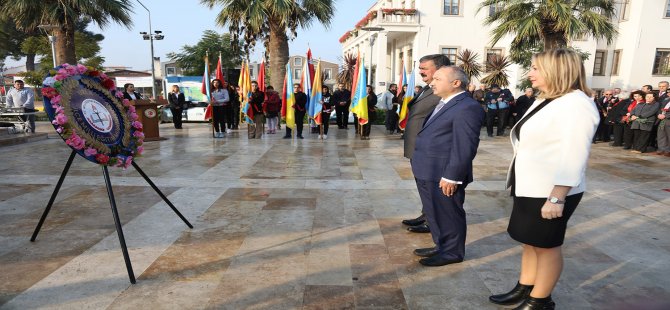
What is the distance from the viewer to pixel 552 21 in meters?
13.0

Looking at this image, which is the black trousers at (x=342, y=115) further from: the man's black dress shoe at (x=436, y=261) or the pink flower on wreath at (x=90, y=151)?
the pink flower on wreath at (x=90, y=151)

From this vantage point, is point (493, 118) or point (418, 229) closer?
point (418, 229)

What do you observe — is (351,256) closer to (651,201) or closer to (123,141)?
(123,141)

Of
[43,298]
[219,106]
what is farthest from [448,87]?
[219,106]

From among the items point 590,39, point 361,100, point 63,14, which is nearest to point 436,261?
point 361,100

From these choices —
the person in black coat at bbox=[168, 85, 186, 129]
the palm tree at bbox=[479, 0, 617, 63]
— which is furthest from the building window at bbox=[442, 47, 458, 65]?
the person in black coat at bbox=[168, 85, 186, 129]

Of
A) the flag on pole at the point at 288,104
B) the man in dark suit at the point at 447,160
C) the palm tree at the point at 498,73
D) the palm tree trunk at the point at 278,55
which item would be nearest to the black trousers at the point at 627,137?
the flag on pole at the point at 288,104

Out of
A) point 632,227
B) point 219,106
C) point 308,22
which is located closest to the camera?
point 632,227

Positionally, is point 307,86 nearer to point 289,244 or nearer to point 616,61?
point 289,244

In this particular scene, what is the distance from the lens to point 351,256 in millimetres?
3393

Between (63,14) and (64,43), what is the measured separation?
3.42ft

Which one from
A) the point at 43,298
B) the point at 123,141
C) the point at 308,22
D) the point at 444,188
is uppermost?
the point at 308,22

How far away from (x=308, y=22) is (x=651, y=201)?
525 inches

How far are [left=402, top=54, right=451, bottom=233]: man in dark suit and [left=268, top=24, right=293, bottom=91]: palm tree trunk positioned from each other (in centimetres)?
1229
